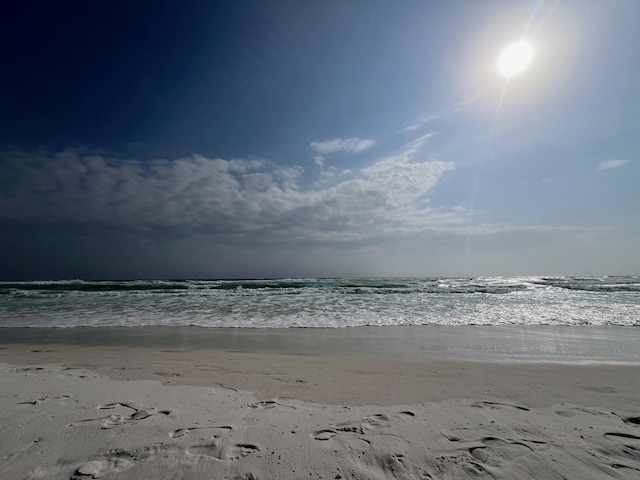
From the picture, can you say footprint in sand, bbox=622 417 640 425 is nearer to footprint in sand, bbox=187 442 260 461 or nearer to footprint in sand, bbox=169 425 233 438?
footprint in sand, bbox=187 442 260 461

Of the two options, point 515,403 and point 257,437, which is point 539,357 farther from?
point 257,437

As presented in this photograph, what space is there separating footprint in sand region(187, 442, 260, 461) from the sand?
0.05 feet

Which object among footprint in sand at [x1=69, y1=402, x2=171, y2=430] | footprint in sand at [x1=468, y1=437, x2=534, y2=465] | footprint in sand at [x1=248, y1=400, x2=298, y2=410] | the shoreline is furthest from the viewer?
the shoreline

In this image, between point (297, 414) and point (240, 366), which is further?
point (240, 366)

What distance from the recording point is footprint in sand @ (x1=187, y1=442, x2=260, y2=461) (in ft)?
8.53

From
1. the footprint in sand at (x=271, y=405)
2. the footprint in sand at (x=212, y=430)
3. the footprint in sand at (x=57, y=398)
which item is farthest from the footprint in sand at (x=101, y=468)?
the footprint in sand at (x=57, y=398)

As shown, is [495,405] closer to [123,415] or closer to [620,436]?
[620,436]

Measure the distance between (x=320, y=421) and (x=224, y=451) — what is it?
1.03m

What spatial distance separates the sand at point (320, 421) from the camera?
2.48 m

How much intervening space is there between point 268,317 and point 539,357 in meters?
8.87

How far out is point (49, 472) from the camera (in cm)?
239


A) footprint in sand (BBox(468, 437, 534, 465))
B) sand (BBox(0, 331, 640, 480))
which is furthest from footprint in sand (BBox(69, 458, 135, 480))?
footprint in sand (BBox(468, 437, 534, 465))

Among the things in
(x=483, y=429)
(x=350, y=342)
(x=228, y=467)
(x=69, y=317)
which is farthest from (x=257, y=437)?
(x=69, y=317)

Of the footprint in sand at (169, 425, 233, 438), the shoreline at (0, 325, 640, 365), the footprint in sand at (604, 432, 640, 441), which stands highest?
the footprint in sand at (604, 432, 640, 441)
